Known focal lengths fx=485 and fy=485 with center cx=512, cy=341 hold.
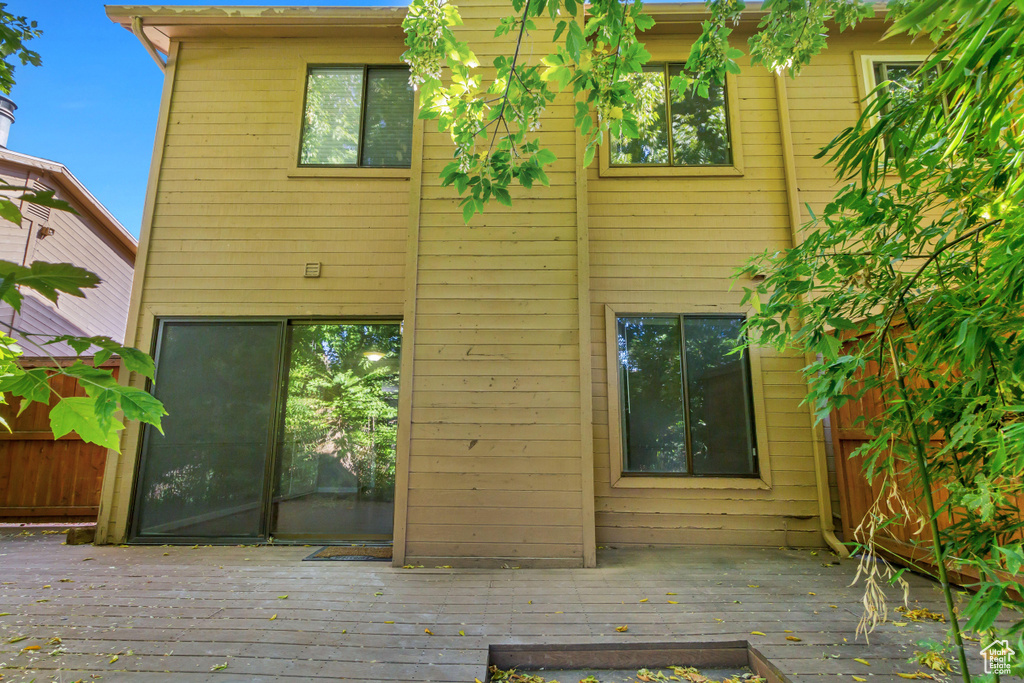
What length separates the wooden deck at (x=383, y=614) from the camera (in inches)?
85.5

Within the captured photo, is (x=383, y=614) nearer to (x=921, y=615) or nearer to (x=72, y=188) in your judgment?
(x=921, y=615)

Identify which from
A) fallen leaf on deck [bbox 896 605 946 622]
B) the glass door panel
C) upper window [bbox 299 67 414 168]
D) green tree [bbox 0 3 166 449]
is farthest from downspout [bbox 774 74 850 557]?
the glass door panel

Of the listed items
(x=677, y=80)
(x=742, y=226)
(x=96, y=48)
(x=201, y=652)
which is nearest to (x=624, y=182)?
(x=742, y=226)

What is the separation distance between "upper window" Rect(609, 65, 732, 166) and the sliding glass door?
305cm

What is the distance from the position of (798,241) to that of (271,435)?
5.29m

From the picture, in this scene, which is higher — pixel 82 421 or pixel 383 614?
pixel 82 421

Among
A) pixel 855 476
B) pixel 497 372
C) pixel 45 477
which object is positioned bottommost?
pixel 45 477

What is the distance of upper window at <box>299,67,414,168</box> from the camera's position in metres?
5.02

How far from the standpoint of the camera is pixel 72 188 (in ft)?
23.8

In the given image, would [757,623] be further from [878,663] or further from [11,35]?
[11,35]

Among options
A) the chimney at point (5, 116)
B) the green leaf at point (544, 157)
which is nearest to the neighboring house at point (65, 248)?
the chimney at point (5, 116)

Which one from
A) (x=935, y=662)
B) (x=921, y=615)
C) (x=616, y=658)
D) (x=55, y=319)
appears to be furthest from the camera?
(x=55, y=319)

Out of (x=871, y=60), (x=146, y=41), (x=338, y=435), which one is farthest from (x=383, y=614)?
(x=871, y=60)

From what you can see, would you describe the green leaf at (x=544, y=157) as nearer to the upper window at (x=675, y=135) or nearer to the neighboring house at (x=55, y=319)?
the neighboring house at (x=55, y=319)
